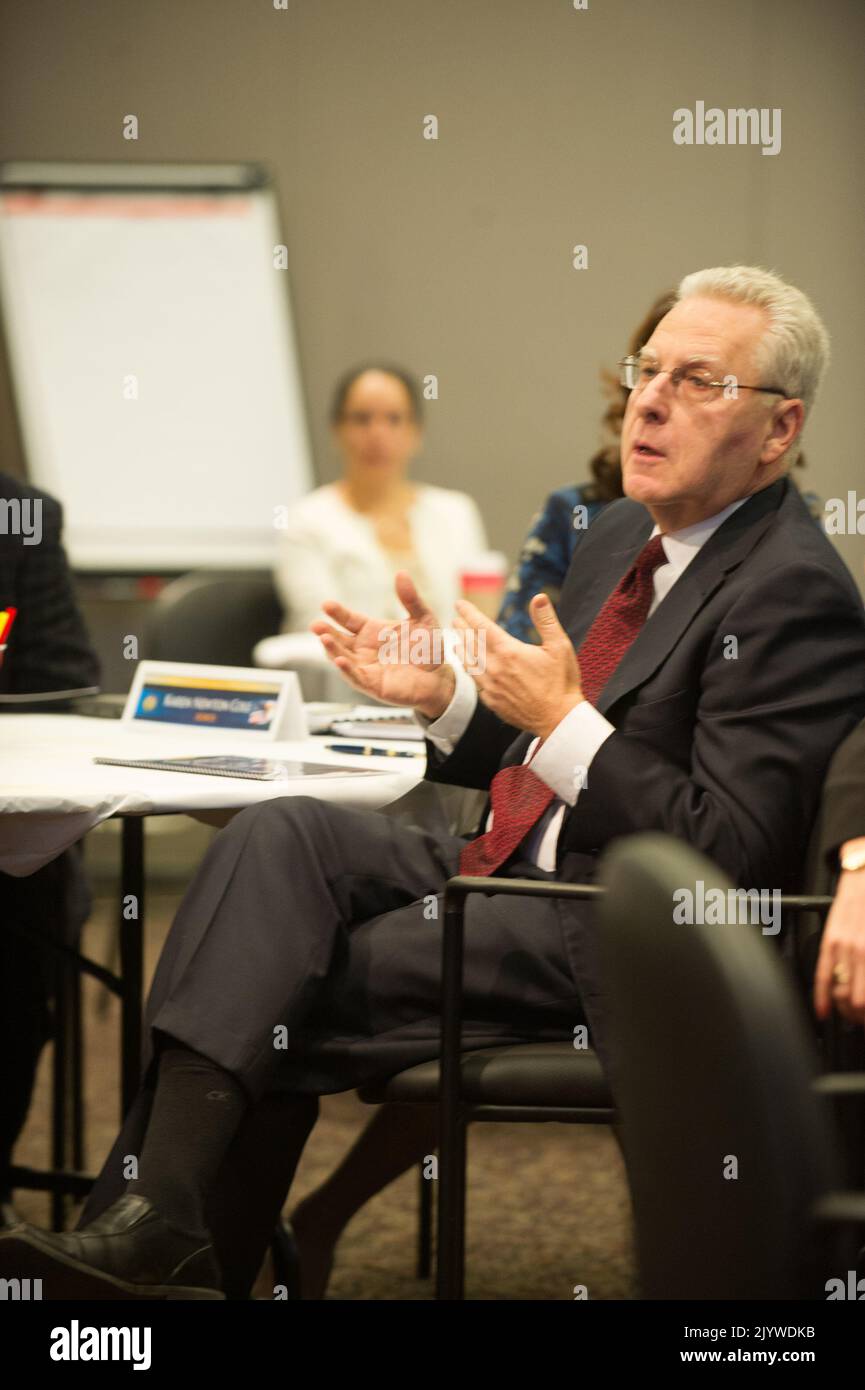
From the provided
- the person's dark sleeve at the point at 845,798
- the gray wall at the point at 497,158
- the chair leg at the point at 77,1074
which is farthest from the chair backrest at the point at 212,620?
the person's dark sleeve at the point at 845,798

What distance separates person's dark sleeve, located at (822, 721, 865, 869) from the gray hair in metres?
0.53

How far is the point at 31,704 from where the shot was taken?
261 cm

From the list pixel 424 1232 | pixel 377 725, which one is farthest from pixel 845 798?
pixel 424 1232

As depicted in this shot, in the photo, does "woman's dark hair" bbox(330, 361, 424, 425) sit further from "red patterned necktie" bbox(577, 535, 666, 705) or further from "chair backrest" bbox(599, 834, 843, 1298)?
"chair backrest" bbox(599, 834, 843, 1298)

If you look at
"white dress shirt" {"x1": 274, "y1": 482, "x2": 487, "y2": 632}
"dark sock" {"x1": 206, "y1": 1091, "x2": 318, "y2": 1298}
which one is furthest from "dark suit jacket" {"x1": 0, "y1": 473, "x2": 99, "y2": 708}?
"white dress shirt" {"x1": 274, "y1": 482, "x2": 487, "y2": 632}

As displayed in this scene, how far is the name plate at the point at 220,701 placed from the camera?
87.7 inches

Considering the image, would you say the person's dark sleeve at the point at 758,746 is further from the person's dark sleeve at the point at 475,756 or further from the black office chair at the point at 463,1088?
the person's dark sleeve at the point at 475,756

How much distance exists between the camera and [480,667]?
1.78m

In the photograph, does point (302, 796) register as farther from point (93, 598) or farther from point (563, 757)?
point (93, 598)

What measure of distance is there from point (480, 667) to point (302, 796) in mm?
266

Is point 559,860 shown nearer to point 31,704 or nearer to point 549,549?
point 31,704
